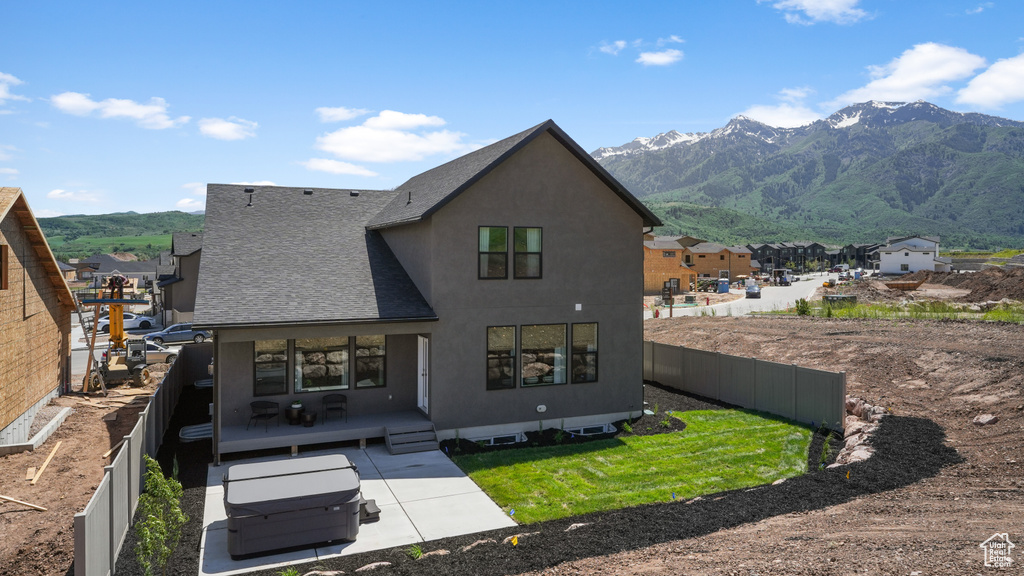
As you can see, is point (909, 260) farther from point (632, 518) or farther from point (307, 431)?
point (307, 431)

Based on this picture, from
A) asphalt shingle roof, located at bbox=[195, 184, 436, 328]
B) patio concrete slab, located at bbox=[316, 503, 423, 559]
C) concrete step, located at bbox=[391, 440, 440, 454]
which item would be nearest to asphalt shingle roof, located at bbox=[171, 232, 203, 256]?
asphalt shingle roof, located at bbox=[195, 184, 436, 328]

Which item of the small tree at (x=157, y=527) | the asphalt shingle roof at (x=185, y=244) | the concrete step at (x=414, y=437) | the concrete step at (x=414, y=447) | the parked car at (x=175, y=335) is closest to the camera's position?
the small tree at (x=157, y=527)

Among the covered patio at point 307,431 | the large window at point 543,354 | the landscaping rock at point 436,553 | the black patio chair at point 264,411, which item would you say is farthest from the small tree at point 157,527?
the large window at point 543,354

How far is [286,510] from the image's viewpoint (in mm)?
9555

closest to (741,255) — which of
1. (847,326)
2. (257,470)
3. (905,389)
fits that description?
(847,326)

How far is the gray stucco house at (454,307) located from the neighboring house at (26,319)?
5285 mm

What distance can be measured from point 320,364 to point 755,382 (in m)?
12.8

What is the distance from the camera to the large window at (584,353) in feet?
55.3

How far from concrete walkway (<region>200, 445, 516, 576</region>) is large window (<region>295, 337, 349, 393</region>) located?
5.99 ft

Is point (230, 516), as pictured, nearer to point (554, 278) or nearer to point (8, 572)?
point (8, 572)

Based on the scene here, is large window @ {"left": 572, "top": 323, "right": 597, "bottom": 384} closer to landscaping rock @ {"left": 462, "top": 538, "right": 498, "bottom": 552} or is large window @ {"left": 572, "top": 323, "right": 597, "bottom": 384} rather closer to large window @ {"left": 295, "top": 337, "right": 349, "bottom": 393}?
large window @ {"left": 295, "top": 337, "right": 349, "bottom": 393}

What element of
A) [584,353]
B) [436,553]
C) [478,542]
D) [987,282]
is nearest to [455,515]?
[478,542]

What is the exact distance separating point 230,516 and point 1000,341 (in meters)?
26.2

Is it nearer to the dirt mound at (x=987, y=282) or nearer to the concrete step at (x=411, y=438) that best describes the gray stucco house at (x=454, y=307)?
the concrete step at (x=411, y=438)
